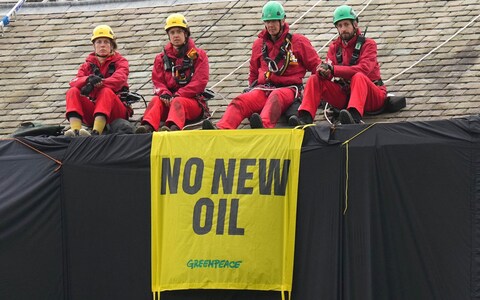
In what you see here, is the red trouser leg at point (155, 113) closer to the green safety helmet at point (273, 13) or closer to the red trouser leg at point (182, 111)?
the red trouser leg at point (182, 111)

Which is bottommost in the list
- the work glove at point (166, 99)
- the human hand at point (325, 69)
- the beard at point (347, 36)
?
the work glove at point (166, 99)

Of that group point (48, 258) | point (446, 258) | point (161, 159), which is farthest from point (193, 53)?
point (446, 258)

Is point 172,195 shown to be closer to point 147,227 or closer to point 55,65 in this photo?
point 147,227

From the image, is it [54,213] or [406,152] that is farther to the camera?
[54,213]

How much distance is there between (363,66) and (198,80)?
1.72 m

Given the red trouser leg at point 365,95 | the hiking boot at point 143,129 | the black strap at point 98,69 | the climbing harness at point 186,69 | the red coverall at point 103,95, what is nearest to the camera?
the red trouser leg at point 365,95

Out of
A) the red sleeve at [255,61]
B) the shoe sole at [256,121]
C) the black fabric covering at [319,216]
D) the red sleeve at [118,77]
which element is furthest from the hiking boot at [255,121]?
the red sleeve at [118,77]

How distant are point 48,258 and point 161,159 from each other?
57.4 inches

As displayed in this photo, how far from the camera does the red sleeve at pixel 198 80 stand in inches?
466

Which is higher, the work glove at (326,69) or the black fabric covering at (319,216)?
the work glove at (326,69)

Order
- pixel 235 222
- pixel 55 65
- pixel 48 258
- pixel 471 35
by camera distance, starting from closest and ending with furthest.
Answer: pixel 235 222, pixel 48 258, pixel 471 35, pixel 55 65

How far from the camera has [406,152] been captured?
10039 millimetres

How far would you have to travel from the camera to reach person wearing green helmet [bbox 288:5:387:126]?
35.6 ft

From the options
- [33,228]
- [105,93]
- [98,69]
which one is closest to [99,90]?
[105,93]
